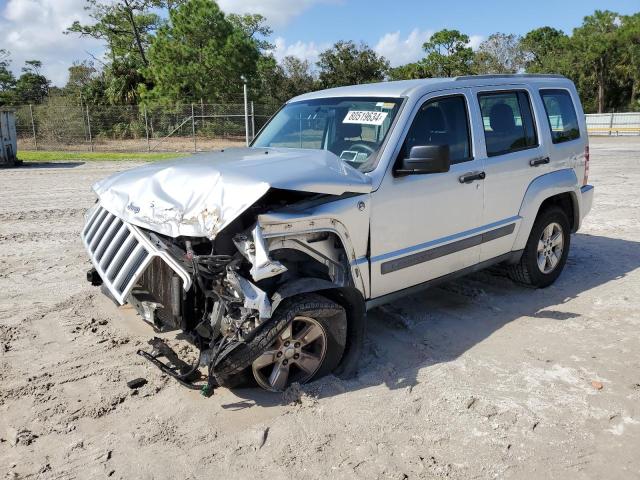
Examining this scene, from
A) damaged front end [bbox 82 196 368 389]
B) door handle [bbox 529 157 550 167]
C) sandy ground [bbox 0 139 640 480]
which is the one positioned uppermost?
door handle [bbox 529 157 550 167]

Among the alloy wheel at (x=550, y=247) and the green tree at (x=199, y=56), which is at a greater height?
the green tree at (x=199, y=56)

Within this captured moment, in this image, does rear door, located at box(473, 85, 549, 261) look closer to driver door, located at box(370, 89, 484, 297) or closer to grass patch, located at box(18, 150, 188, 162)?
driver door, located at box(370, 89, 484, 297)

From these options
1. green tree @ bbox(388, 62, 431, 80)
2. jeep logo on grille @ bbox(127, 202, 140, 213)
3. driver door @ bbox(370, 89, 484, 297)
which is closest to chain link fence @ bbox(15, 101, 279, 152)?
driver door @ bbox(370, 89, 484, 297)

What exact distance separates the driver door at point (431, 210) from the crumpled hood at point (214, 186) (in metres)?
0.38

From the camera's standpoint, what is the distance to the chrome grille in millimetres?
3640

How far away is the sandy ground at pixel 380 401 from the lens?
3.03 m

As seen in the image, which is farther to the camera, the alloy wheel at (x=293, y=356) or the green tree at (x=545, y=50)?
the green tree at (x=545, y=50)

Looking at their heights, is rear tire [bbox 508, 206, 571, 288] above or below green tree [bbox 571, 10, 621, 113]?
below

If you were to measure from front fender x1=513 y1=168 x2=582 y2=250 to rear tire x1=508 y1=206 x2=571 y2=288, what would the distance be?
0.46 feet

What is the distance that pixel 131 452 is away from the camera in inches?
123

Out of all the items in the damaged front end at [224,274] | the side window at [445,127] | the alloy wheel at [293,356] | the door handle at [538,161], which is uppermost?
the side window at [445,127]

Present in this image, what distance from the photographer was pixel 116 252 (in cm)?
394

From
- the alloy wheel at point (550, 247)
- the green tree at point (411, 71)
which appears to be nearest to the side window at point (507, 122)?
the alloy wheel at point (550, 247)

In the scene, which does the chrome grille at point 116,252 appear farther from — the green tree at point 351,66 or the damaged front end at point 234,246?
the green tree at point 351,66
